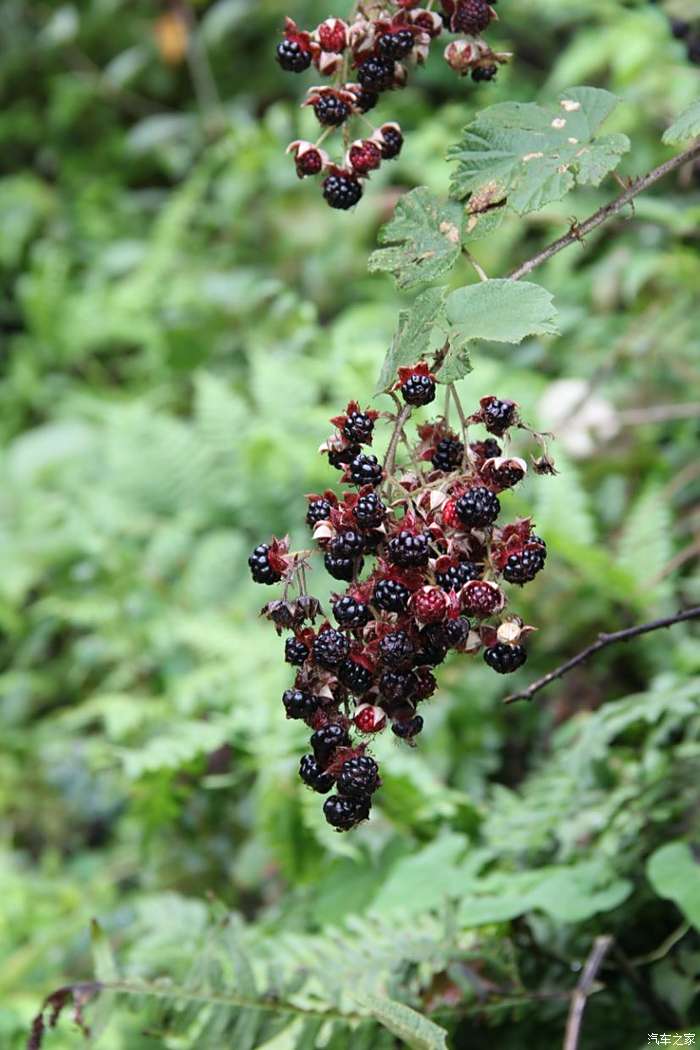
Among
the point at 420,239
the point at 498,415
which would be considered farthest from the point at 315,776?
the point at 420,239

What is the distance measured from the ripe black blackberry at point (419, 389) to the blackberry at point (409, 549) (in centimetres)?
12

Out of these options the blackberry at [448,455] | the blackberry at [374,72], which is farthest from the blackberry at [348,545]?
the blackberry at [374,72]

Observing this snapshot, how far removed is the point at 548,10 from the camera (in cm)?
378

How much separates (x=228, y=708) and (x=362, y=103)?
1.57 metres

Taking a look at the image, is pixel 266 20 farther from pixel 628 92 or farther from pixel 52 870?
pixel 52 870

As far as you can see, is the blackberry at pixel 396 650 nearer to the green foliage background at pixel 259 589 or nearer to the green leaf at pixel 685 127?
the green foliage background at pixel 259 589

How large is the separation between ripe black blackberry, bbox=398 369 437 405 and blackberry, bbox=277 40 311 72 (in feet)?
1.47

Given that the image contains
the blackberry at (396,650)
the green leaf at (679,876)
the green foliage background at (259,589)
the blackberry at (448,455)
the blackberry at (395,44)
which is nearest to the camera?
the blackberry at (396,650)

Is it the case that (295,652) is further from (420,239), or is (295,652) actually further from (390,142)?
(390,142)

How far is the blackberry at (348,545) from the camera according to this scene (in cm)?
103

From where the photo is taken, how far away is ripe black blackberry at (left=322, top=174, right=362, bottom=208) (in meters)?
1.23

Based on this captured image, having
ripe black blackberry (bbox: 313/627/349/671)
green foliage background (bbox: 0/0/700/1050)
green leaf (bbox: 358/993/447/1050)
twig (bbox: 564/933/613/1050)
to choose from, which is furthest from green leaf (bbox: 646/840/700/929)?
ripe black blackberry (bbox: 313/627/349/671)

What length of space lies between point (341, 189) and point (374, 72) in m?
0.13

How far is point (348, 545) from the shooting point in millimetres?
1033
